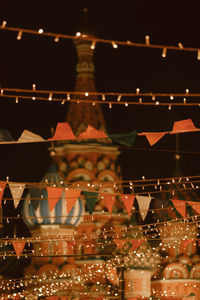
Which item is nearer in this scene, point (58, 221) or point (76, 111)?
point (58, 221)

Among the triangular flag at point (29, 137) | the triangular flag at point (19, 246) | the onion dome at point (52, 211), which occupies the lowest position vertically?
the triangular flag at point (29, 137)

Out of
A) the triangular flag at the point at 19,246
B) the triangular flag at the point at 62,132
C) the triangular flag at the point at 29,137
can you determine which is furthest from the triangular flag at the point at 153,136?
the triangular flag at the point at 19,246

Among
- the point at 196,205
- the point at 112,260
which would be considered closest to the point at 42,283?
the point at 112,260

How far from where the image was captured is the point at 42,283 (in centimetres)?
3434

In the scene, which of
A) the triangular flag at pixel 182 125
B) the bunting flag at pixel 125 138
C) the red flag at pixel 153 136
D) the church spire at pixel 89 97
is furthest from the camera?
the church spire at pixel 89 97

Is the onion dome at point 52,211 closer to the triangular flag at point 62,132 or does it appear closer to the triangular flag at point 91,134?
the triangular flag at point 91,134

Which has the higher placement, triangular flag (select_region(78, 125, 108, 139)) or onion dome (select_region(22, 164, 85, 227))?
onion dome (select_region(22, 164, 85, 227))

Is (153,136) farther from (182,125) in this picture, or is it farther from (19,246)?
(19,246)

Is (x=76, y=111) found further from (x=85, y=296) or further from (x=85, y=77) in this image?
(x=85, y=296)

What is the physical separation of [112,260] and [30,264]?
401 centimetres

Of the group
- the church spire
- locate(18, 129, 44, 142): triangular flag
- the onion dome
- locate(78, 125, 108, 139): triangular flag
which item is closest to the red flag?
locate(78, 125, 108, 139): triangular flag

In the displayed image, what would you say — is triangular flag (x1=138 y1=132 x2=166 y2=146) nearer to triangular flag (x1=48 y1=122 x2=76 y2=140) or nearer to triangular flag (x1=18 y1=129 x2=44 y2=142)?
triangular flag (x1=48 y1=122 x2=76 y2=140)

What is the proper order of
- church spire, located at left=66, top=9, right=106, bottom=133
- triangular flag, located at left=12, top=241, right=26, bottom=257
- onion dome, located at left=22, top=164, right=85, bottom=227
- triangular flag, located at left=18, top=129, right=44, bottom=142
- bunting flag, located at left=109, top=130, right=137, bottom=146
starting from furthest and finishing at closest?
church spire, located at left=66, top=9, right=106, bottom=133 → onion dome, located at left=22, top=164, right=85, bottom=227 → triangular flag, located at left=12, top=241, right=26, bottom=257 → bunting flag, located at left=109, top=130, right=137, bottom=146 → triangular flag, located at left=18, top=129, right=44, bottom=142

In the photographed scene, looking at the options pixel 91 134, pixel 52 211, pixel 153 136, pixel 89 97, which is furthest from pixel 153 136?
pixel 89 97
